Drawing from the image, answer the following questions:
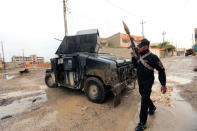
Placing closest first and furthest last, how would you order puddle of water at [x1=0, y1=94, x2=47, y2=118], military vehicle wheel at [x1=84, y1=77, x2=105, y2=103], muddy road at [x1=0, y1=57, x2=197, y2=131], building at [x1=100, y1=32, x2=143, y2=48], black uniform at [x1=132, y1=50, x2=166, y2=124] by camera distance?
1. black uniform at [x1=132, y1=50, x2=166, y2=124]
2. muddy road at [x1=0, y1=57, x2=197, y2=131]
3. puddle of water at [x1=0, y1=94, x2=47, y2=118]
4. military vehicle wheel at [x1=84, y1=77, x2=105, y2=103]
5. building at [x1=100, y1=32, x2=143, y2=48]

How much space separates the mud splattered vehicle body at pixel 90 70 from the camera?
3209 mm

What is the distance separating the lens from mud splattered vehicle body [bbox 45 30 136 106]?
10.5 ft

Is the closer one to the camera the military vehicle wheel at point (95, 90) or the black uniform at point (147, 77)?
the black uniform at point (147, 77)

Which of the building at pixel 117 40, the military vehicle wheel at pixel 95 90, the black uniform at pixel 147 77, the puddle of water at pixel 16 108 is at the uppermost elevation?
the building at pixel 117 40

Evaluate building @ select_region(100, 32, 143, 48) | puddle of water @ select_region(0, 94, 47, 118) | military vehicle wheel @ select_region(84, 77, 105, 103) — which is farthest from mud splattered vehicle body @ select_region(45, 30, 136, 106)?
building @ select_region(100, 32, 143, 48)

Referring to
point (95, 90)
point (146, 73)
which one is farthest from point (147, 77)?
point (95, 90)

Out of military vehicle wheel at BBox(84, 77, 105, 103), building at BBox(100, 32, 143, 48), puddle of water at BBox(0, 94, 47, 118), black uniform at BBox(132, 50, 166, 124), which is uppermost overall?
building at BBox(100, 32, 143, 48)

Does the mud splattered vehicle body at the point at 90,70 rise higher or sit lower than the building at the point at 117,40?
lower

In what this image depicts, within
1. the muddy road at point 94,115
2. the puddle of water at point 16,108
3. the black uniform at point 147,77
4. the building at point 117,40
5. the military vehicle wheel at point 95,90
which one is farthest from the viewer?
the building at point 117,40

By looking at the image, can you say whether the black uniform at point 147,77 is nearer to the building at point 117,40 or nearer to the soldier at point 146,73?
the soldier at point 146,73

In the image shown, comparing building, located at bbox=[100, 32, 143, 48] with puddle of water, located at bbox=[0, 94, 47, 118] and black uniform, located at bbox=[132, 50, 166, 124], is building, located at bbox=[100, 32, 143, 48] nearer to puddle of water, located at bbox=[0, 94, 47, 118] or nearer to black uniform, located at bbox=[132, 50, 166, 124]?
puddle of water, located at bbox=[0, 94, 47, 118]

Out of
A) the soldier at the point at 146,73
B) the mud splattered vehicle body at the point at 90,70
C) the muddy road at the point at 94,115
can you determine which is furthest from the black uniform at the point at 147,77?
the mud splattered vehicle body at the point at 90,70

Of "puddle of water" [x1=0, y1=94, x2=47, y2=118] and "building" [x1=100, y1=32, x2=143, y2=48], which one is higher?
"building" [x1=100, y1=32, x2=143, y2=48]

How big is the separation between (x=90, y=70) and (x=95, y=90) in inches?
27.6
